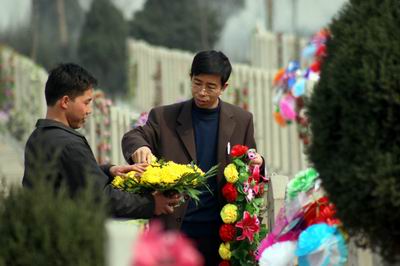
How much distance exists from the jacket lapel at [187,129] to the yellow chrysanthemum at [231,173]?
0.16 m

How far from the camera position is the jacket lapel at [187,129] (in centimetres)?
592

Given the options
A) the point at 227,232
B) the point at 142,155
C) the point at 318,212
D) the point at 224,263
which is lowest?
the point at 224,263

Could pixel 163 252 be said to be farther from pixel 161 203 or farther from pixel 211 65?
pixel 211 65

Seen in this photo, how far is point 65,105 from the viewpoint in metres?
5.08

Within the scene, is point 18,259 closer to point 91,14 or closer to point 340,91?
point 340,91

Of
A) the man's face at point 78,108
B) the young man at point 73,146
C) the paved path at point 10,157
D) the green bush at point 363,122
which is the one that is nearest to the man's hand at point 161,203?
the young man at point 73,146

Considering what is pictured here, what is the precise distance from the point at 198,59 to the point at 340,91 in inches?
82.9

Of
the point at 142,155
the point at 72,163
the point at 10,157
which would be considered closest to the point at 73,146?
the point at 72,163

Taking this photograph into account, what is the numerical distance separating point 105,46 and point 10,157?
657 cm

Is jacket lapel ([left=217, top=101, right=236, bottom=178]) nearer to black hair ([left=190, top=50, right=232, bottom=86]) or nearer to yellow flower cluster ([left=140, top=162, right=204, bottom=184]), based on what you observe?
black hair ([left=190, top=50, right=232, bottom=86])

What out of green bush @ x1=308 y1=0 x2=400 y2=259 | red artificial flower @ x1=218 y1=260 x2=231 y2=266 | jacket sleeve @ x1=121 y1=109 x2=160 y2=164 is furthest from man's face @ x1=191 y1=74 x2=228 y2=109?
green bush @ x1=308 y1=0 x2=400 y2=259

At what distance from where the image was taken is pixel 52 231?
11.9ft

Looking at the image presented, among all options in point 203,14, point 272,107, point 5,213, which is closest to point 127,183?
point 5,213

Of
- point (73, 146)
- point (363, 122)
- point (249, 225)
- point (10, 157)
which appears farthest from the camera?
point (10, 157)
